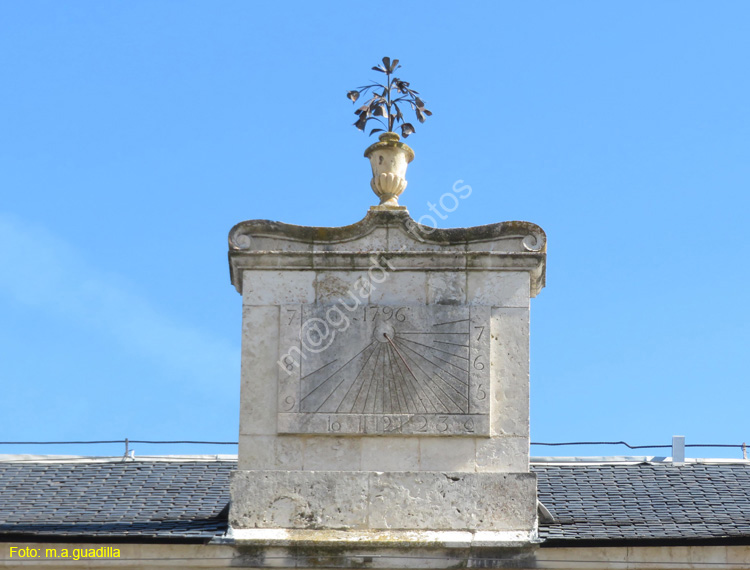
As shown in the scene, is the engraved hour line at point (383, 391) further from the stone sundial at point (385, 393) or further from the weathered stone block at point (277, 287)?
the weathered stone block at point (277, 287)

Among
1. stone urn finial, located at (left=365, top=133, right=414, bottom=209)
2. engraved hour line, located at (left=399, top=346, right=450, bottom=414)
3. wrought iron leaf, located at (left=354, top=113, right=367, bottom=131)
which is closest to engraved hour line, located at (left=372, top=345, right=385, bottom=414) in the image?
engraved hour line, located at (left=399, top=346, right=450, bottom=414)

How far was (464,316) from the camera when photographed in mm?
11969

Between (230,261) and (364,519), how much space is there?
238 centimetres

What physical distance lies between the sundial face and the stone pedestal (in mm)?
11

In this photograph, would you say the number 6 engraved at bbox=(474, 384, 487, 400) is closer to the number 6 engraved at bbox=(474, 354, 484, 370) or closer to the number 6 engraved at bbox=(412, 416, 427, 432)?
the number 6 engraved at bbox=(474, 354, 484, 370)

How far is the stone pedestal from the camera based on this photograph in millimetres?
11508

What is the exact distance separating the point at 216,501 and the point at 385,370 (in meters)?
2.34

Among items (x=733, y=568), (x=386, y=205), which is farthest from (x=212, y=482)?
(x=733, y=568)

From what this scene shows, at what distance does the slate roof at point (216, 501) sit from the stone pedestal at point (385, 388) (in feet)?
1.92

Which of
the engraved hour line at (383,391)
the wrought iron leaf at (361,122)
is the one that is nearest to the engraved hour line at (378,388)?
Result: the engraved hour line at (383,391)

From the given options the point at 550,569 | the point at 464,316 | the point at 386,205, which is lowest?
the point at 550,569

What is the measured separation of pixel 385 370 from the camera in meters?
11.8

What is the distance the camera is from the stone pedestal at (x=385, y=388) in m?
11.5

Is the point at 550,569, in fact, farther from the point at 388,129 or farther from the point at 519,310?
the point at 388,129
